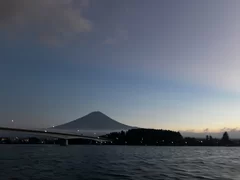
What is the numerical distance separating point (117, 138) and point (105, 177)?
16071 centimetres

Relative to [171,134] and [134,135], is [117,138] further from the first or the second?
[171,134]

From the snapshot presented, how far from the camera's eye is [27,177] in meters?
25.6

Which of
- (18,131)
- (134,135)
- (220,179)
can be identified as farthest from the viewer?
(134,135)

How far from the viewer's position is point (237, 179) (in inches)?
1063

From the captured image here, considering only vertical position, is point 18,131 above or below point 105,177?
above

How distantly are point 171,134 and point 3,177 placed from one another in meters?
176

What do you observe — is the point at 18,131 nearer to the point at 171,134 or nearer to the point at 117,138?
the point at 117,138

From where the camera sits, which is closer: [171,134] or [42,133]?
[42,133]

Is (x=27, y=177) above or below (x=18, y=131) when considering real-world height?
below

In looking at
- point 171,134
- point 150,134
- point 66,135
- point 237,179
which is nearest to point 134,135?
point 150,134

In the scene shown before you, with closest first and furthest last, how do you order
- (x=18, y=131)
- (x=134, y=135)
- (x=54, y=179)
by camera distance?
(x=54, y=179), (x=18, y=131), (x=134, y=135)

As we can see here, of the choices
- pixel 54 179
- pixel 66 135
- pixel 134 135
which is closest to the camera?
pixel 54 179

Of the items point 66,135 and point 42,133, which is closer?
point 42,133

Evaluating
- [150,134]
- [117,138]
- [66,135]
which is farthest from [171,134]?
[66,135]
